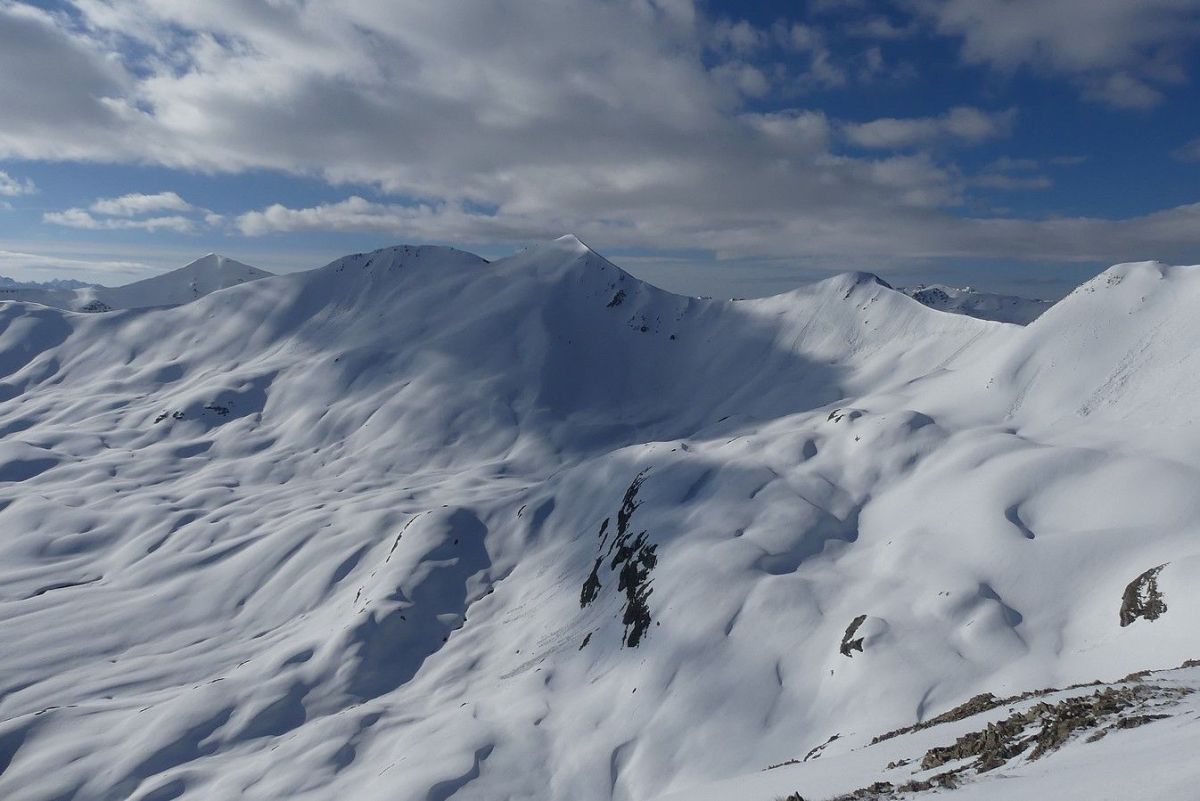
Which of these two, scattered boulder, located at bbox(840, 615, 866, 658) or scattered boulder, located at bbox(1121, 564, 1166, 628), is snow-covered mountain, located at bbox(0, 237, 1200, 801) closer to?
scattered boulder, located at bbox(1121, 564, 1166, 628)

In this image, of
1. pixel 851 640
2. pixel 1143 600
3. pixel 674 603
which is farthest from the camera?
pixel 674 603

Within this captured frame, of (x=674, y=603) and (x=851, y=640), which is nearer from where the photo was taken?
(x=851, y=640)

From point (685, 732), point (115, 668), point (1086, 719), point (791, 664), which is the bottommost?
point (115, 668)

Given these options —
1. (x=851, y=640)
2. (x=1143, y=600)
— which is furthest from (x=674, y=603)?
(x=1143, y=600)

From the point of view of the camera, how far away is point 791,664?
1893 inches

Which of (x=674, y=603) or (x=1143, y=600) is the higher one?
(x=1143, y=600)

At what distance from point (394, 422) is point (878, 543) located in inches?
6108

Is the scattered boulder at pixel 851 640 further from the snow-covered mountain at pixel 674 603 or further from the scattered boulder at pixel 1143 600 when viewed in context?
the scattered boulder at pixel 1143 600

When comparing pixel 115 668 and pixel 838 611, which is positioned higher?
pixel 838 611

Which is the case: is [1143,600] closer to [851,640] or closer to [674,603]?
[851,640]

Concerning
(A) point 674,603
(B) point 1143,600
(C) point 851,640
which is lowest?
(A) point 674,603

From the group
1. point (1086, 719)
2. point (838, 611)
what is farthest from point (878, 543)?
point (1086, 719)

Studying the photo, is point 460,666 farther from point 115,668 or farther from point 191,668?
point 115,668

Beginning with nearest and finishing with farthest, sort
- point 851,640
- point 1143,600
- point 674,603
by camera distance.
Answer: point 1143,600 < point 851,640 < point 674,603
